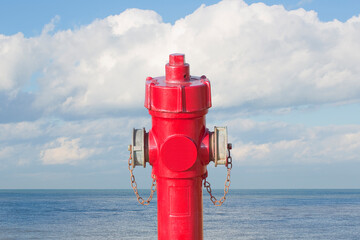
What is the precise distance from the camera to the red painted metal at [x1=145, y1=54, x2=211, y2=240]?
5938 millimetres

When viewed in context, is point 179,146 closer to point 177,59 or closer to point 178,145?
point 178,145

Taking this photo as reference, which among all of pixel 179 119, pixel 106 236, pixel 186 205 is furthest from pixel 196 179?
pixel 106 236

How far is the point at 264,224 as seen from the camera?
124 ft

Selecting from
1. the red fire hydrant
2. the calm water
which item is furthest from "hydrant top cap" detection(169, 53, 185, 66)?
the calm water

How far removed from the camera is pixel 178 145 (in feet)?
19.7

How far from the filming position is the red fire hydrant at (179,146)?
594cm

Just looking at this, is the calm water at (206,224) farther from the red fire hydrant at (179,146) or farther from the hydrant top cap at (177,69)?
the hydrant top cap at (177,69)

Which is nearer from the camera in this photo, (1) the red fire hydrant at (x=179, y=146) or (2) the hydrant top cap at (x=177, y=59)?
(1) the red fire hydrant at (x=179, y=146)

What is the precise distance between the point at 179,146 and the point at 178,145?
16mm

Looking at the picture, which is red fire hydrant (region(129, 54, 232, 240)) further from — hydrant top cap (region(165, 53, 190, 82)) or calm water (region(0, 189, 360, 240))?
calm water (region(0, 189, 360, 240))

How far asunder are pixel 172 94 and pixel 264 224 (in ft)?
108

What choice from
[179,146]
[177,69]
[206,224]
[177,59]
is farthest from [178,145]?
[206,224]

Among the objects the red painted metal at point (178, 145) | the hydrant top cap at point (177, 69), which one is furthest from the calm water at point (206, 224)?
the hydrant top cap at point (177, 69)

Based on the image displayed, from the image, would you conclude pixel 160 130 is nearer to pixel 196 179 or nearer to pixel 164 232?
pixel 196 179
